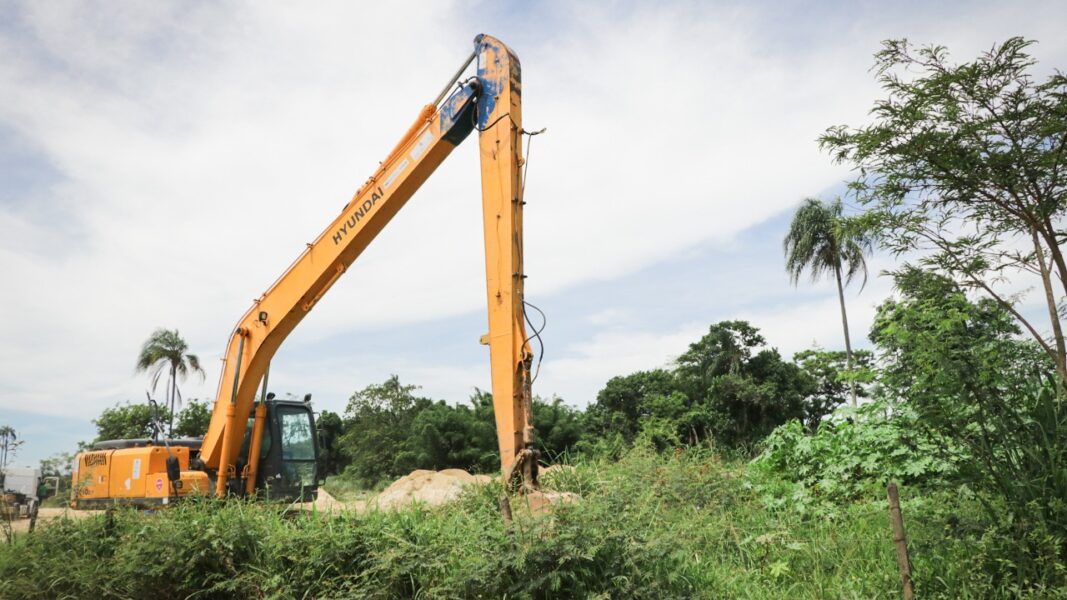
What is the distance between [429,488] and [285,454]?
2274mm

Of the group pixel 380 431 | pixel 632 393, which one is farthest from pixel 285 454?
pixel 632 393

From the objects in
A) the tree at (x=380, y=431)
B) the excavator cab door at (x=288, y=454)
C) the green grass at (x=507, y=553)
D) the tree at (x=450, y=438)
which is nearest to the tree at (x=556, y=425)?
the tree at (x=450, y=438)

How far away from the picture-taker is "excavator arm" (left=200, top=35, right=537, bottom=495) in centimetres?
738

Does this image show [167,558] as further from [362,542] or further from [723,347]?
[723,347]

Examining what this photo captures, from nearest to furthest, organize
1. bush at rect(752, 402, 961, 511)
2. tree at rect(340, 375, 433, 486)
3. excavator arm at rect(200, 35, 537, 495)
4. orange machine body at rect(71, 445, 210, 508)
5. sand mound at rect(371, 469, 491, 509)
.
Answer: bush at rect(752, 402, 961, 511)
excavator arm at rect(200, 35, 537, 495)
sand mound at rect(371, 469, 491, 509)
orange machine body at rect(71, 445, 210, 508)
tree at rect(340, 375, 433, 486)

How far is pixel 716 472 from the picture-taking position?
7.84 meters

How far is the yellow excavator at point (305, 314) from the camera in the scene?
7.69 meters

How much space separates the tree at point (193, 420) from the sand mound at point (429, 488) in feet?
56.8

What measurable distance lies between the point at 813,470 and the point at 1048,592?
3.45m

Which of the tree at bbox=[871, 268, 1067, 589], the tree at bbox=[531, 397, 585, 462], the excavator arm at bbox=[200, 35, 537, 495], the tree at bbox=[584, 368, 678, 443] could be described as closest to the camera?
the tree at bbox=[871, 268, 1067, 589]

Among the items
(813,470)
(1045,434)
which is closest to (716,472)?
(813,470)

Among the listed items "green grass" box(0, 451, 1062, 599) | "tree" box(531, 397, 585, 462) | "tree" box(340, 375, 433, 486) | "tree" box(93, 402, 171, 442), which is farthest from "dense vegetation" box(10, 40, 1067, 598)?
"tree" box(93, 402, 171, 442)

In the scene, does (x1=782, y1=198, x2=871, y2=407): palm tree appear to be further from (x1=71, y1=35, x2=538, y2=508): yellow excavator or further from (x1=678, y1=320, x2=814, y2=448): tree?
(x1=71, y1=35, x2=538, y2=508): yellow excavator

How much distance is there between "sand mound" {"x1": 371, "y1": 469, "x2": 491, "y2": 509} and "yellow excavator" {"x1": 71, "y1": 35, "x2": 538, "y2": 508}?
0.96 metres
